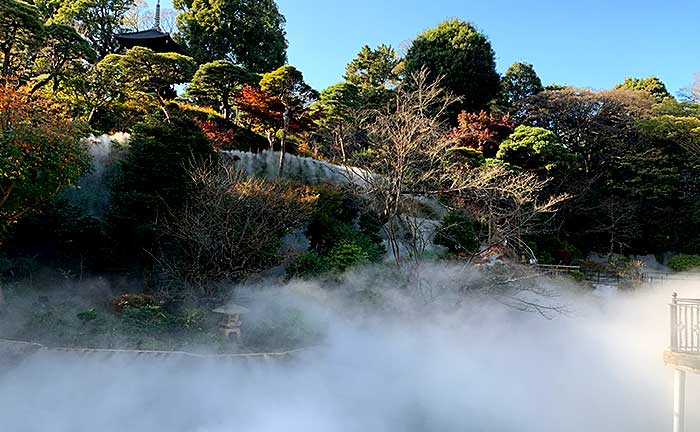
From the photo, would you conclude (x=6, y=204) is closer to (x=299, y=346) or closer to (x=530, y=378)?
(x=299, y=346)

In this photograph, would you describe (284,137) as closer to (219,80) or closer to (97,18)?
(219,80)

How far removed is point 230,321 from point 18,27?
8.54 m

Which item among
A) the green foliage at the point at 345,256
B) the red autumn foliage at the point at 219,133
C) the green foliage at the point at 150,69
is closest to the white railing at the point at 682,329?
the green foliage at the point at 345,256

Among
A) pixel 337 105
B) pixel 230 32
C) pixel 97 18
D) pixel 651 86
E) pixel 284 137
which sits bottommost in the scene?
pixel 284 137

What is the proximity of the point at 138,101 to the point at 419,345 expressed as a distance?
10443 mm

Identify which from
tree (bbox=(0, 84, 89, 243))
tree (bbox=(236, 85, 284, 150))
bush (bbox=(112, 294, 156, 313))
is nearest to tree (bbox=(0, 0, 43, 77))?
tree (bbox=(0, 84, 89, 243))

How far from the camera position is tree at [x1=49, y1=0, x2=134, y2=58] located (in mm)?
19266

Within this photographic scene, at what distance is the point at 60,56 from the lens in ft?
37.7

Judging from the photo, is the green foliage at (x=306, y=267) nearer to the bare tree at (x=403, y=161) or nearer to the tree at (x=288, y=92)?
the bare tree at (x=403, y=161)

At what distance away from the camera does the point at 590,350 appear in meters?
8.41

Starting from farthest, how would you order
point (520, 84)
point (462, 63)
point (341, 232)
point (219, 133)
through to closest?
point (520, 84), point (462, 63), point (219, 133), point (341, 232)

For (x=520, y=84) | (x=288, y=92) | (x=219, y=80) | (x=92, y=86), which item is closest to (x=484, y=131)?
(x=520, y=84)

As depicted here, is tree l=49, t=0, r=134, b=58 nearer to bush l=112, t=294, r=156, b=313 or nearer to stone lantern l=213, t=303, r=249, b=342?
bush l=112, t=294, r=156, b=313

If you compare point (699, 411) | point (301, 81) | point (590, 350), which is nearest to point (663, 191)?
point (590, 350)
